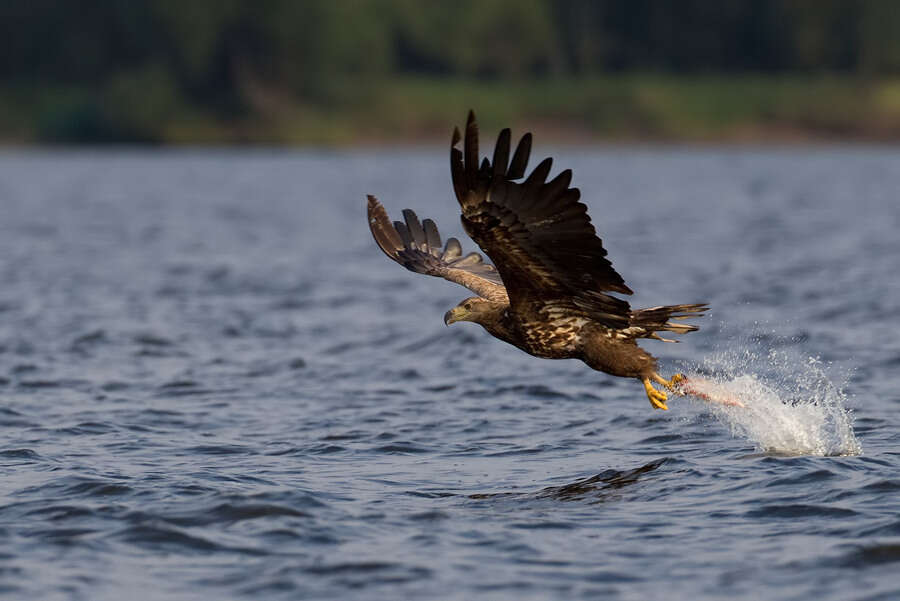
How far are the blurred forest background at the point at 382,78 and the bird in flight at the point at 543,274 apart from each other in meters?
58.1

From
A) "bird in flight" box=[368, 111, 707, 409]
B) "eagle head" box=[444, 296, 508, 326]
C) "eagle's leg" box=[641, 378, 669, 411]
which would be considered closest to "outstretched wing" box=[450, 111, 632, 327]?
"bird in flight" box=[368, 111, 707, 409]

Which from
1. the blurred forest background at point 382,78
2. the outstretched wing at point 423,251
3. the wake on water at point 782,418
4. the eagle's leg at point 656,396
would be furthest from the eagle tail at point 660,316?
the blurred forest background at point 382,78

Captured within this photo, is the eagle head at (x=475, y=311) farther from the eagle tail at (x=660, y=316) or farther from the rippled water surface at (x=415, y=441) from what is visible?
the rippled water surface at (x=415, y=441)

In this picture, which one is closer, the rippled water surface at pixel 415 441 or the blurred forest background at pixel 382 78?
the rippled water surface at pixel 415 441

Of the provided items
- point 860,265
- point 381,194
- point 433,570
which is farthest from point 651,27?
point 433,570

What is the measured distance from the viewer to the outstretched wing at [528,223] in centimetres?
809

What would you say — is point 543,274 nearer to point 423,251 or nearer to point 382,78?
point 423,251

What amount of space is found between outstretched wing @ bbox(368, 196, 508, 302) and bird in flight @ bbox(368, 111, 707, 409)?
1.6 inches

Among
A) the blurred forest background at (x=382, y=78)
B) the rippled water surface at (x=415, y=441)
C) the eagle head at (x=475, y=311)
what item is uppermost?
the blurred forest background at (x=382, y=78)

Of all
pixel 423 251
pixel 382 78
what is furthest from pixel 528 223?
pixel 382 78

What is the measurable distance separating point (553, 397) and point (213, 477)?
145 inches

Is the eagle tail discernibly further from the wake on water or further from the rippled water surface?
the rippled water surface

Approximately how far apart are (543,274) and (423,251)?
217cm

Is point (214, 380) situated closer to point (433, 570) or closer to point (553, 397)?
point (553, 397)
